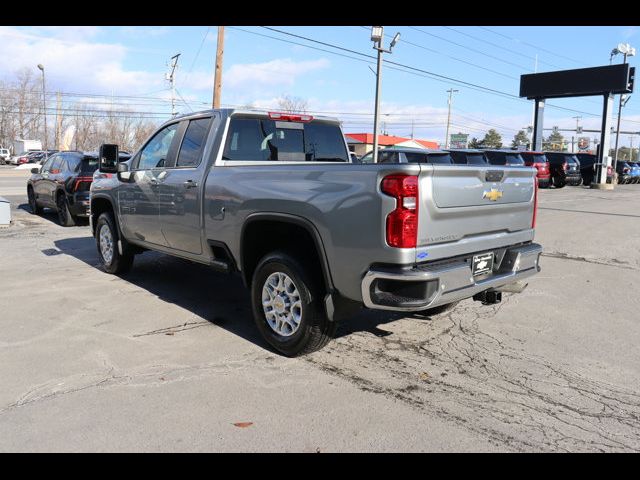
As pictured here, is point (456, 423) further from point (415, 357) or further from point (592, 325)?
point (592, 325)

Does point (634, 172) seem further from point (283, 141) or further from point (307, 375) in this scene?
point (307, 375)

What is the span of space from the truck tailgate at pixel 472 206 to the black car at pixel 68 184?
9544 millimetres

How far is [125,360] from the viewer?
14.4 ft

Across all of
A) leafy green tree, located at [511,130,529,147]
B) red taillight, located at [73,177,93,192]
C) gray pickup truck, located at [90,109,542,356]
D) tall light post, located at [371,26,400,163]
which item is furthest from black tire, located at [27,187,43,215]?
leafy green tree, located at [511,130,529,147]

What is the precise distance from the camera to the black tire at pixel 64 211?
39.0ft

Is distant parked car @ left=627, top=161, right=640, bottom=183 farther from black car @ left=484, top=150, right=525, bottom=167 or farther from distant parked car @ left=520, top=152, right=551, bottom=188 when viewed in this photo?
black car @ left=484, top=150, right=525, bottom=167

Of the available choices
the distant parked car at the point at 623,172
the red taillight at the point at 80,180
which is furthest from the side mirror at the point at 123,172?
the distant parked car at the point at 623,172

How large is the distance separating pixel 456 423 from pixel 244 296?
11.5 ft

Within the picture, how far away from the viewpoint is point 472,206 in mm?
4066

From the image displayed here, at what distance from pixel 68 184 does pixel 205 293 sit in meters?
6.79

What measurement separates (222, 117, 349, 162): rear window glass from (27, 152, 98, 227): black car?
721 cm

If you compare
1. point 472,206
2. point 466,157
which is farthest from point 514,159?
point 472,206

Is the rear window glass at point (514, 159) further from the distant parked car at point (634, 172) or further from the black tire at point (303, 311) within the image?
the black tire at point (303, 311)
